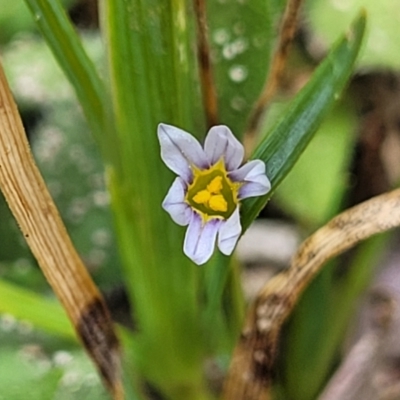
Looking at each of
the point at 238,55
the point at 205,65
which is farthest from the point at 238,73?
the point at 205,65

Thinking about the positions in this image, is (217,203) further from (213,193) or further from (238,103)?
(238,103)

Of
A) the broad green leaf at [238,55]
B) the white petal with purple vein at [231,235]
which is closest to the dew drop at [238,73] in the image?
the broad green leaf at [238,55]

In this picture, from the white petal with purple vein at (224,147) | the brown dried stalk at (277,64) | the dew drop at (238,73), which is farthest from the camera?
the dew drop at (238,73)

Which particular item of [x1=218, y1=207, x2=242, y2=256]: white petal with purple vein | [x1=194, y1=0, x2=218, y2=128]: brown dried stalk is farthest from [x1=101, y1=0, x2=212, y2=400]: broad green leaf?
[x1=218, y1=207, x2=242, y2=256]: white petal with purple vein

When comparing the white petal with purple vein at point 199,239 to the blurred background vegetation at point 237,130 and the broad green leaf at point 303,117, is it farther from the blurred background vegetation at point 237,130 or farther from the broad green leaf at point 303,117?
the blurred background vegetation at point 237,130

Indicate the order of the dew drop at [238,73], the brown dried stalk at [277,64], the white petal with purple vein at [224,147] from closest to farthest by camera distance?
the white petal with purple vein at [224,147], the brown dried stalk at [277,64], the dew drop at [238,73]

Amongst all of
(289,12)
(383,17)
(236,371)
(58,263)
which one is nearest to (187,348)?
(236,371)

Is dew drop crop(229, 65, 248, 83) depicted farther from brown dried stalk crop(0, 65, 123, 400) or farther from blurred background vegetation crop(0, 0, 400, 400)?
brown dried stalk crop(0, 65, 123, 400)

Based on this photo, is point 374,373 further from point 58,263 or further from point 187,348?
point 58,263
